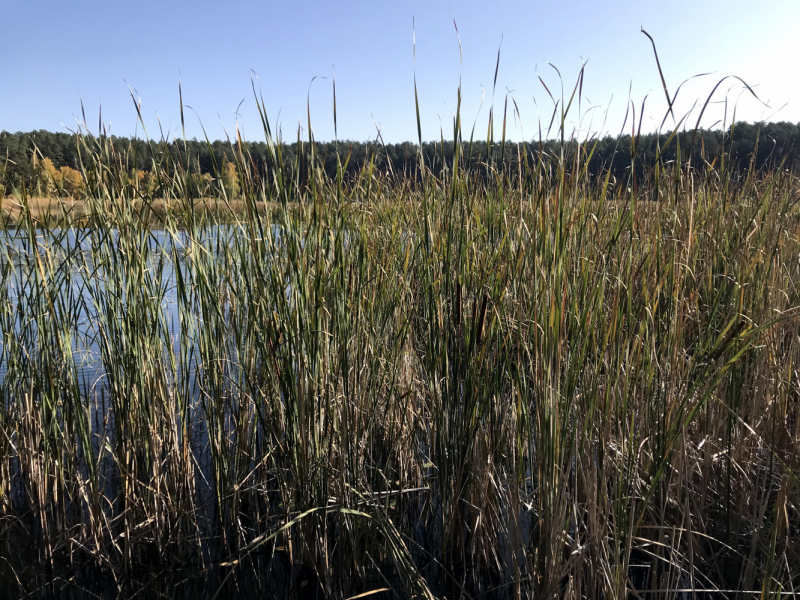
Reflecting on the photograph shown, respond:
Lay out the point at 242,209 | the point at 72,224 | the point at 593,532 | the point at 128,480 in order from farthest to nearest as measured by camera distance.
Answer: the point at 72,224 → the point at 128,480 → the point at 242,209 → the point at 593,532

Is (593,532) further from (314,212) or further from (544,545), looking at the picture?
(314,212)

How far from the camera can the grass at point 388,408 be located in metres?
1.48

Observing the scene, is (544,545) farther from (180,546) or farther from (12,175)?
(12,175)

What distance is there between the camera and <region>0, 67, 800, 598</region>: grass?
148 centimetres

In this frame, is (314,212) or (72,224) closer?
(314,212)

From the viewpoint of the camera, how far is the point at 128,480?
6.28 feet

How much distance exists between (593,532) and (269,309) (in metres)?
1.14

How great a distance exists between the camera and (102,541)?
6.29 ft

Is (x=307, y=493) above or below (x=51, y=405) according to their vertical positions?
below

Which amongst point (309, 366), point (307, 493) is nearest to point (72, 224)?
point (309, 366)

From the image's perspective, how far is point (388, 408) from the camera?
5.98 ft

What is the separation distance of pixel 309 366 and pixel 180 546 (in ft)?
3.22

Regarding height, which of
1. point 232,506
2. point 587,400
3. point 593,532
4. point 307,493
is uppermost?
point 587,400

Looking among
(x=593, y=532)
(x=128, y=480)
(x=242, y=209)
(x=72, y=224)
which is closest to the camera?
Result: (x=593, y=532)
